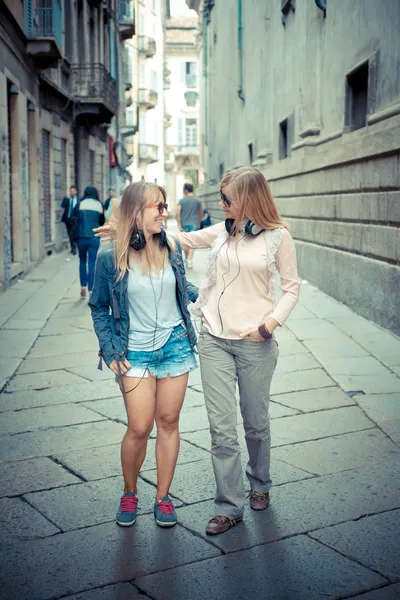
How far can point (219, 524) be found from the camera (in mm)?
3543

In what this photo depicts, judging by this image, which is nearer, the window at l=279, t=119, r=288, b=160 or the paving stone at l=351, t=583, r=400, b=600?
the paving stone at l=351, t=583, r=400, b=600

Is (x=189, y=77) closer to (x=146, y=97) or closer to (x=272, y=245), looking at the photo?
(x=146, y=97)

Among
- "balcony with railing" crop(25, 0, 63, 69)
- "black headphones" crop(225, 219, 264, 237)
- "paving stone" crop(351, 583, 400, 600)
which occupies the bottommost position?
"paving stone" crop(351, 583, 400, 600)

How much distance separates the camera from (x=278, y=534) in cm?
353

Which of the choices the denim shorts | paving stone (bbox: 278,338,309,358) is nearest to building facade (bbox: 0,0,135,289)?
paving stone (bbox: 278,338,309,358)

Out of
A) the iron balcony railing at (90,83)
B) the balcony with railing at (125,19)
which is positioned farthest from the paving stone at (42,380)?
the balcony with railing at (125,19)

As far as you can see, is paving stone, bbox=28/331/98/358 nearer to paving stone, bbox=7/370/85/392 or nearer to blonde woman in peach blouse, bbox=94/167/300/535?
paving stone, bbox=7/370/85/392

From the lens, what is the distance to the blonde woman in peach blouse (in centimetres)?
362

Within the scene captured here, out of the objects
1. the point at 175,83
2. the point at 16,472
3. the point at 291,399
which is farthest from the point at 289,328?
the point at 175,83

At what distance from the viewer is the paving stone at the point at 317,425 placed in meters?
4.94

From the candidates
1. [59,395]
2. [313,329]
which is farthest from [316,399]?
[313,329]

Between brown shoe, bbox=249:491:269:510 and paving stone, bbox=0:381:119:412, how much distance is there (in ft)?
7.64

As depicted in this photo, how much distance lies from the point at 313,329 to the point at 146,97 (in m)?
47.6

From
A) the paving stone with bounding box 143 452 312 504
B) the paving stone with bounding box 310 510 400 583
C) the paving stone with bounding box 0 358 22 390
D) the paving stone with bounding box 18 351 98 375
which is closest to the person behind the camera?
the paving stone with bounding box 310 510 400 583
